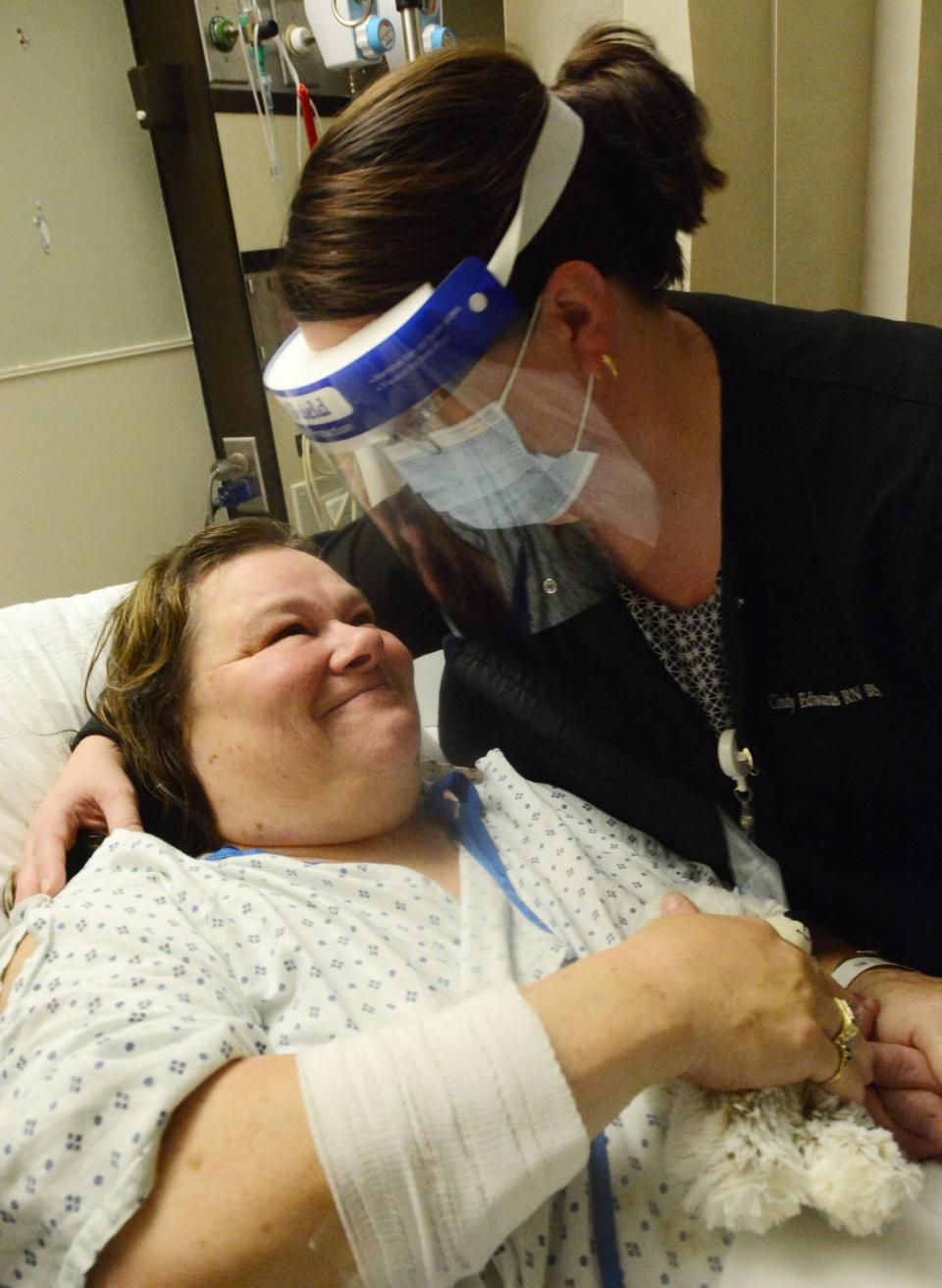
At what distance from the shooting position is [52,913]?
98 centimetres

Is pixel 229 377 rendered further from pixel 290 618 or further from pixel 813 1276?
pixel 813 1276

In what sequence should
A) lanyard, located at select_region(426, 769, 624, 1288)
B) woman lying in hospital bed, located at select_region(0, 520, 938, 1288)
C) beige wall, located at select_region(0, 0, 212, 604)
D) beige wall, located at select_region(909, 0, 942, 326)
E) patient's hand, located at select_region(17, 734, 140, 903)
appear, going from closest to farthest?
woman lying in hospital bed, located at select_region(0, 520, 938, 1288)
lanyard, located at select_region(426, 769, 624, 1288)
patient's hand, located at select_region(17, 734, 140, 903)
beige wall, located at select_region(909, 0, 942, 326)
beige wall, located at select_region(0, 0, 212, 604)

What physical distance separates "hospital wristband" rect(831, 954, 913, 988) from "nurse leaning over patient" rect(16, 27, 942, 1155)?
0.03 metres

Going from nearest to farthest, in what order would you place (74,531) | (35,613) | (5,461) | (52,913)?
1. (52,913)
2. (35,613)
3. (5,461)
4. (74,531)

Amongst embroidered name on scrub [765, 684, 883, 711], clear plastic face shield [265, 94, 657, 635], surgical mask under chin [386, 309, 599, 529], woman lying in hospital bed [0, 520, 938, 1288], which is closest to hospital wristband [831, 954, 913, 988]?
woman lying in hospital bed [0, 520, 938, 1288]

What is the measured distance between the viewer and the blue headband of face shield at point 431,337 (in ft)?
2.86

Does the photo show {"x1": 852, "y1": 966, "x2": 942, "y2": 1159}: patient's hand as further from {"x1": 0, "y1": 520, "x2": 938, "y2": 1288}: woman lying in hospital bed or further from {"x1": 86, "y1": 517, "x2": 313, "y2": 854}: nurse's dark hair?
{"x1": 86, "y1": 517, "x2": 313, "y2": 854}: nurse's dark hair

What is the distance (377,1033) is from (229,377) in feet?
6.77

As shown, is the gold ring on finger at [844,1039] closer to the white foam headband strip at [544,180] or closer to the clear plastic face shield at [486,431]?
the clear plastic face shield at [486,431]

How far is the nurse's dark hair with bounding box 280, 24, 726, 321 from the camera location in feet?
2.91

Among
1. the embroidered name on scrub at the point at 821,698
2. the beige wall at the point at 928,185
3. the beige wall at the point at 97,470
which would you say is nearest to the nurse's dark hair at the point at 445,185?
the embroidered name on scrub at the point at 821,698

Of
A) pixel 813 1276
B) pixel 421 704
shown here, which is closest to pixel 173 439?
pixel 421 704

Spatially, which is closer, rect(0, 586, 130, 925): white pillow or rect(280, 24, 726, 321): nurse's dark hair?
rect(280, 24, 726, 321): nurse's dark hair

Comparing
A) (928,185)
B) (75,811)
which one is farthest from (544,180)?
(928,185)
